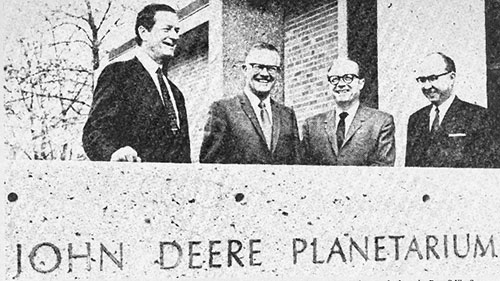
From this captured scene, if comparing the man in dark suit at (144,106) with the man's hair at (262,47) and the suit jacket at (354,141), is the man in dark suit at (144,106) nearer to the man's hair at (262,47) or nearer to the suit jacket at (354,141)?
the man's hair at (262,47)

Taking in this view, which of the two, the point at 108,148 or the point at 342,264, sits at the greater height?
the point at 108,148

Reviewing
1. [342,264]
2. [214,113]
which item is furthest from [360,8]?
[342,264]

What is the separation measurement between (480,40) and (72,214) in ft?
8.02

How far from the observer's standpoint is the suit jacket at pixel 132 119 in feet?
11.6

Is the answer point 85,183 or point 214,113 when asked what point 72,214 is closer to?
point 85,183

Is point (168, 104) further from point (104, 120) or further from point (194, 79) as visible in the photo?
point (104, 120)

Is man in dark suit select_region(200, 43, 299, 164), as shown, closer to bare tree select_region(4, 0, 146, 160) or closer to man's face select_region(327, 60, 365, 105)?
man's face select_region(327, 60, 365, 105)

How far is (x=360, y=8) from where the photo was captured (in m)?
4.04

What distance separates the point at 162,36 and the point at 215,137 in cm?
56

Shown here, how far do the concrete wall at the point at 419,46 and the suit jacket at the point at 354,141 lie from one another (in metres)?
0.07

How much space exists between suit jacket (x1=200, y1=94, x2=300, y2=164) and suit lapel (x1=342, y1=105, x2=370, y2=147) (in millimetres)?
303

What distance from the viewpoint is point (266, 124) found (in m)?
3.87

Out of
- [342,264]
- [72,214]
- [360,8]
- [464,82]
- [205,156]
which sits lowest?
[342,264]

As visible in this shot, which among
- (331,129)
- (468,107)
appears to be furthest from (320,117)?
(468,107)
